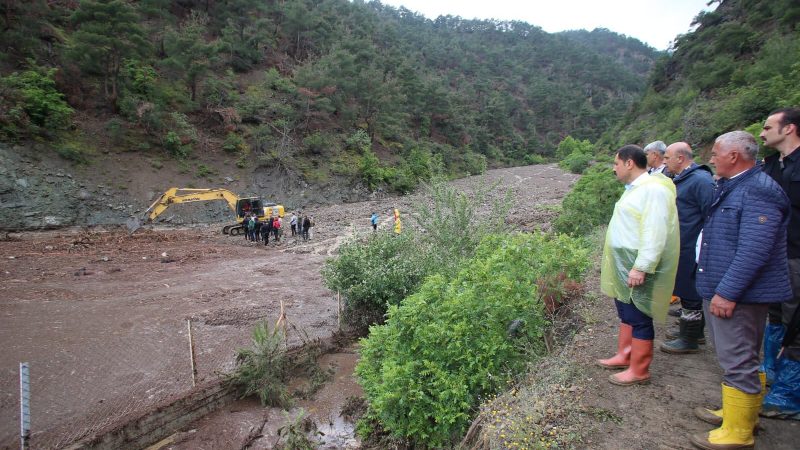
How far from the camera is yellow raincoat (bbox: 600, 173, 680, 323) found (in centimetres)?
288

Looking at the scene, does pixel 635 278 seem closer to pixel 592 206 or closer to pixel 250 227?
A: pixel 592 206

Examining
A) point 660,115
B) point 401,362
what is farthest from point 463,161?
point 401,362

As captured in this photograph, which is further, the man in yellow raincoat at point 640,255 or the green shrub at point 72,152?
the green shrub at point 72,152

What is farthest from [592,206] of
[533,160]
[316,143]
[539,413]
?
[533,160]

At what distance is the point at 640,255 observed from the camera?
2.90 m

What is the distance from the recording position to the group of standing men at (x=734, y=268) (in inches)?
93.0

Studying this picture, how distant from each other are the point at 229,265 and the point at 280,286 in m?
3.16

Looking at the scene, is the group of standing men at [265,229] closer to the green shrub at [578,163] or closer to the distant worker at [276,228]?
the distant worker at [276,228]

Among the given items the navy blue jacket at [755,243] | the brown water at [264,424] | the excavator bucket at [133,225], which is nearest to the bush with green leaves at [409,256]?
the brown water at [264,424]

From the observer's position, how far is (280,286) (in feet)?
36.1

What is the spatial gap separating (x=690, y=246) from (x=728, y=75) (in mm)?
31886

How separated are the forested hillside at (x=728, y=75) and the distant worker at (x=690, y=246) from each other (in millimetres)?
11501

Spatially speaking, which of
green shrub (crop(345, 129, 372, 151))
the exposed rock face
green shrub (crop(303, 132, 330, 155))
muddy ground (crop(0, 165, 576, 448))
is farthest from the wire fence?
green shrub (crop(345, 129, 372, 151))

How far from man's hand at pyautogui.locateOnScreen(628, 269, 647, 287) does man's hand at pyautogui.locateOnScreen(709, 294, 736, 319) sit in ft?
1.45
